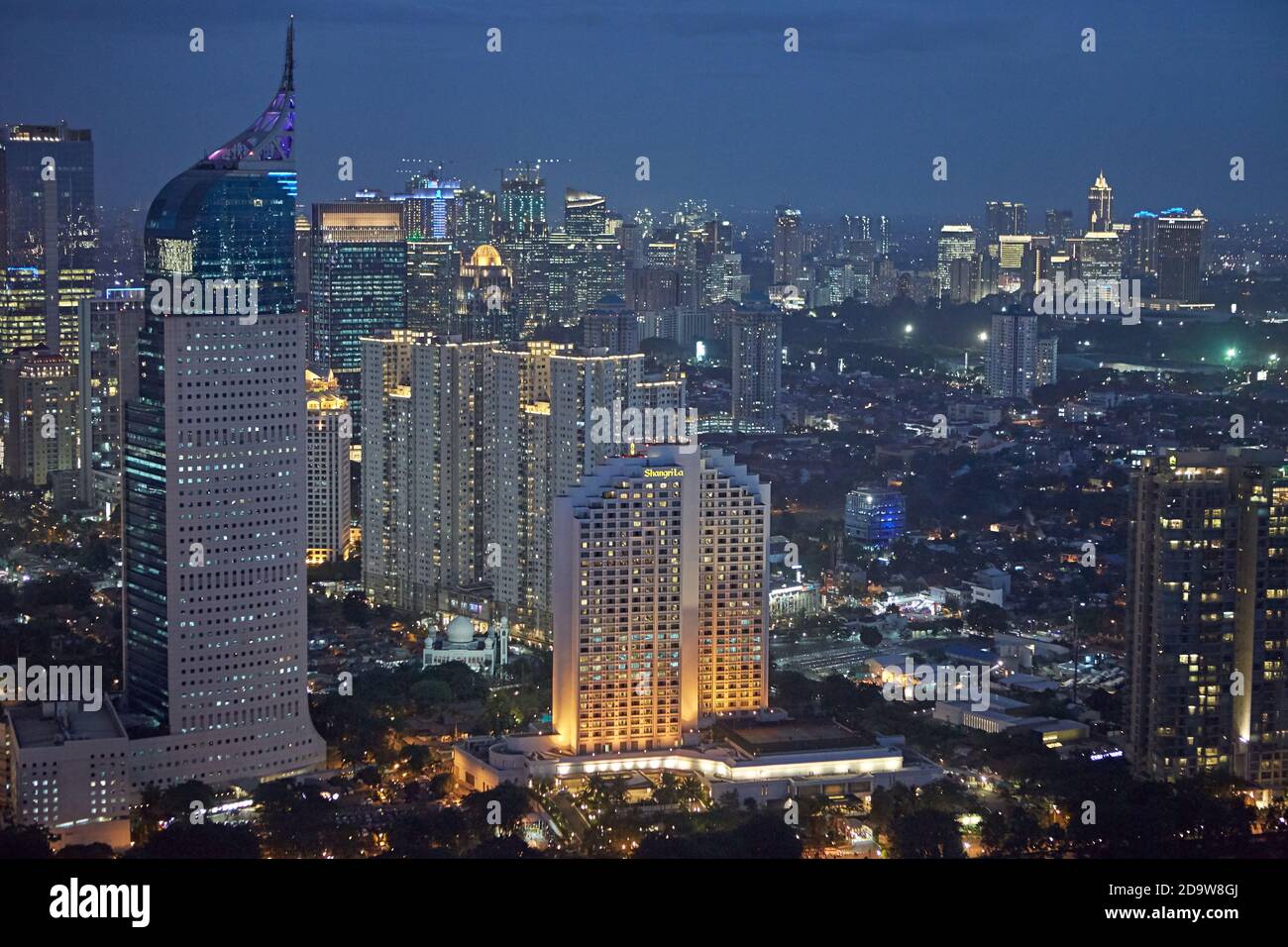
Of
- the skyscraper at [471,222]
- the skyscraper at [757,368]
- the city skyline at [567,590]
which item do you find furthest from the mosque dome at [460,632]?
the skyscraper at [757,368]

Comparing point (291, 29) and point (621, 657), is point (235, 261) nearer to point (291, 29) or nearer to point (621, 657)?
point (291, 29)

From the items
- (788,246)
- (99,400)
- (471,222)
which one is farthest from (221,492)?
(788,246)

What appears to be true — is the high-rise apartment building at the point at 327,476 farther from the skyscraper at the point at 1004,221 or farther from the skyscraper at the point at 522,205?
the skyscraper at the point at 1004,221

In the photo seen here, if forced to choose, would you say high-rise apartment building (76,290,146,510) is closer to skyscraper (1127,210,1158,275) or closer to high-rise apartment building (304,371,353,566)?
high-rise apartment building (304,371,353,566)

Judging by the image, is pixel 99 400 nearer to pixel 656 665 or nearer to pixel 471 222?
pixel 471 222

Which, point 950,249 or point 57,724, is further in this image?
point 950,249
